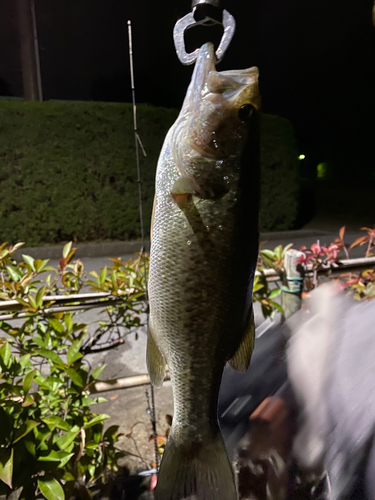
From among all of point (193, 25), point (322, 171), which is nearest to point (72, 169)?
point (193, 25)

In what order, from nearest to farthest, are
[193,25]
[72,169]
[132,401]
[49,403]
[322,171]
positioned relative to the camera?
[193,25], [49,403], [132,401], [72,169], [322,171]

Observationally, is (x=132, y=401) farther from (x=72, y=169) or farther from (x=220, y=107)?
(x=72, y=169)

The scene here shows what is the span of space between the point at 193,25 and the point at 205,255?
63cm

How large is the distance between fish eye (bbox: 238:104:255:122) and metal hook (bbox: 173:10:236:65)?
15cm

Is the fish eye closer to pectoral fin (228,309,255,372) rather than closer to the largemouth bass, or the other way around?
the largemouth bass

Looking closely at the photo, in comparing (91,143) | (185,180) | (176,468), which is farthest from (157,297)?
(91,143)

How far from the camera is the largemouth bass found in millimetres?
931

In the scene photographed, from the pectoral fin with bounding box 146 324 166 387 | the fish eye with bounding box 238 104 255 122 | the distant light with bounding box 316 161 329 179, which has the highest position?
the fish eye with bounding box 238 104 255 122

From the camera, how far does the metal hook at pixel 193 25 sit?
0.91 meters

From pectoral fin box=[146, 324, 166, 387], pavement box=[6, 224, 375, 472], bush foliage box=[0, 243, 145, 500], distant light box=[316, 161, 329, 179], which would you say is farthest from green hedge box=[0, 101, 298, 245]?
distant light box=[316, 161, 329, 179]

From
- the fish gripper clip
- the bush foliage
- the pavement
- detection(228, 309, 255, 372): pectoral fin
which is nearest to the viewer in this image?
the fish gripper clip

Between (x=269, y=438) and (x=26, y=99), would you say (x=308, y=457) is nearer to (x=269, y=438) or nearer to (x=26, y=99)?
(x=269, y=438)

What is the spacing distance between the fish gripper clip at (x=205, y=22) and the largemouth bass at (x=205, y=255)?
37mm

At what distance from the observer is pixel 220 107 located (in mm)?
936
